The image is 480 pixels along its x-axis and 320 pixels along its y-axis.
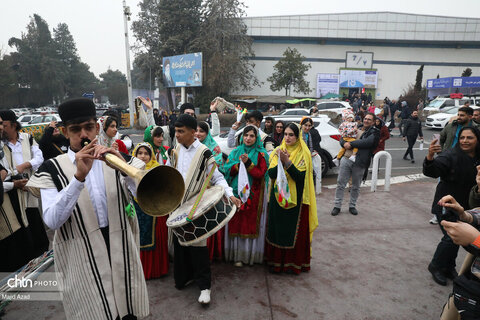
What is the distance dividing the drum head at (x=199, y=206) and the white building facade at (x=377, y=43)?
123ft

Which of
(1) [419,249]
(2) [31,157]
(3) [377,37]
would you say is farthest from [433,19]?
(2) [31,157]

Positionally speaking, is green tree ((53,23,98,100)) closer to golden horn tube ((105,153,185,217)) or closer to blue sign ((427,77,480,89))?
blue sign ((427,77,480,89))

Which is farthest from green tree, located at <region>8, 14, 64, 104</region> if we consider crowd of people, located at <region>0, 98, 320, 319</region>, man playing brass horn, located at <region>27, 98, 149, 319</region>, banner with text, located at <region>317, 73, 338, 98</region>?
man playing brass horn, located at <region>27, 98, 149, 319</region>

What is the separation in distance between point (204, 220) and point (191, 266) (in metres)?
0.99

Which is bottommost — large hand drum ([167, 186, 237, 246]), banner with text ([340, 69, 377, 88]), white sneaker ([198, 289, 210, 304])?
white sneaker ([198, 289, 210, 304])

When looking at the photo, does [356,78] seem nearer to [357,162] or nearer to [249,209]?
[357,162]

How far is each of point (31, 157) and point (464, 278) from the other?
4676 mm

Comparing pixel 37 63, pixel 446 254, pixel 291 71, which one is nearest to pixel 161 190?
pixel 446 254

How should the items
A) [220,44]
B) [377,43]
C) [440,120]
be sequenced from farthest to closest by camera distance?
[377,43] < [220,44] < [440,120]

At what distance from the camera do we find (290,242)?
364 cm

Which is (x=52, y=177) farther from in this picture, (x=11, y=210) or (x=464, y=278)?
(x=464, y=278)

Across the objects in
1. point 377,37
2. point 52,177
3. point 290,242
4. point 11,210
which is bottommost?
point 290,242

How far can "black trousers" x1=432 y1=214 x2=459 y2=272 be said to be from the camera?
338 centimetres

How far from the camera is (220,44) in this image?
101 feet
